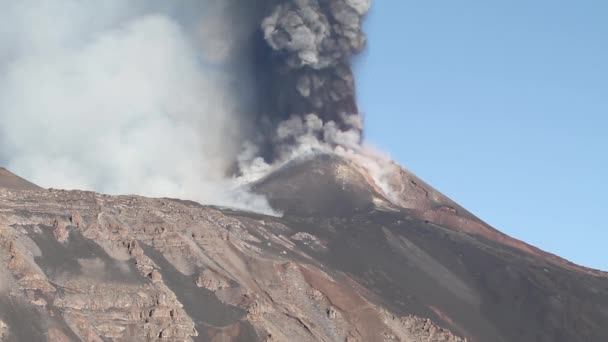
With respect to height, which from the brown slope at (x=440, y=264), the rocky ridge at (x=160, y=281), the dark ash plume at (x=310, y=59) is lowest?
the rocky ridge at (x=160, y=281)

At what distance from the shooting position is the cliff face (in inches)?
4368

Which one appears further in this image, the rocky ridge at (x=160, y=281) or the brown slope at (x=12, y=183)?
the brown slope at (x=12, y=183)

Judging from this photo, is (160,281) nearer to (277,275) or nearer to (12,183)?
(277,275)

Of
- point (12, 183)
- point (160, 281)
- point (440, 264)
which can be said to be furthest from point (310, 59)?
point (160, 281)

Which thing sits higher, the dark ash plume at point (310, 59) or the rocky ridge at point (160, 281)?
the dark ash plume at point (310, 59)

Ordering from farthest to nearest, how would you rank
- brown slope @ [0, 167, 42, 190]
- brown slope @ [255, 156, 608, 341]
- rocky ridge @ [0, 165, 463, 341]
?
1. brown slope @ [255, 156, 608, 341]
2. brown slope @ [0, 167, 42, 190]
3. rocky ridge @ [0, 165, 463, 341]

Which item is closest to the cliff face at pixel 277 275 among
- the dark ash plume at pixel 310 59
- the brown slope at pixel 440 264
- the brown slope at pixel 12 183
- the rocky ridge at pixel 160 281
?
the rocky ridge at pixel 160 281

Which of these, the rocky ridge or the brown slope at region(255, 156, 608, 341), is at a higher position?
the brown slope at region(255, 156, 608, 341)

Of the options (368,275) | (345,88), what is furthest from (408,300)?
(345,88)

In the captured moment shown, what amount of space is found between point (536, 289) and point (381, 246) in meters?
17.4

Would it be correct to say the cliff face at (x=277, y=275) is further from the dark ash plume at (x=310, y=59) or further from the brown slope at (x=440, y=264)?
the dark ash plume at (x=310, y=59)

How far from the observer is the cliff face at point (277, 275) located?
11094 centimetres

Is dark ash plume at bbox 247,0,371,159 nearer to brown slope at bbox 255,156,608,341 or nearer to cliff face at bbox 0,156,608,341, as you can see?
brown slope at bbox 255,156,608,341

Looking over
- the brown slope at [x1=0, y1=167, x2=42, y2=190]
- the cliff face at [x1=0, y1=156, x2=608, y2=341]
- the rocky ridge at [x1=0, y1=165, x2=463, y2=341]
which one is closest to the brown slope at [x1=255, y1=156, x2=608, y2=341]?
the cliff face at [x1=0, y1=156, x2=608, y2=341]
